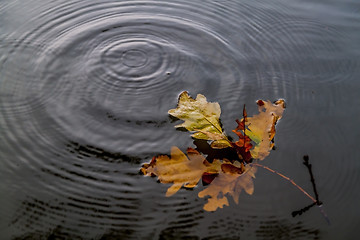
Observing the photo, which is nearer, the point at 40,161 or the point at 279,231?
the point at 279,231

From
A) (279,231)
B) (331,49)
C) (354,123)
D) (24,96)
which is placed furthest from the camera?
(331,49)

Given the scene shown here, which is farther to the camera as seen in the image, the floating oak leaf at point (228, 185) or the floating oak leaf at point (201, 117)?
the floating oak leaf at point (201, 117)

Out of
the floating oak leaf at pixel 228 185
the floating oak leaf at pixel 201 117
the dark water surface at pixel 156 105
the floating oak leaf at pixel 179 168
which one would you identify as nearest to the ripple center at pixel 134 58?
the dark water surface at pixel 156 105

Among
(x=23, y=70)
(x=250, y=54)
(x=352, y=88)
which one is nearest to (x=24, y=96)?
(x=23, y=70)

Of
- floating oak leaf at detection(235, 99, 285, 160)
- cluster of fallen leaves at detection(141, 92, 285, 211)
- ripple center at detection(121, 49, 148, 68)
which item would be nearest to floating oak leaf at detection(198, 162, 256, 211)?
cluster of fallen leaves at detection(141, 92, 285, 211)

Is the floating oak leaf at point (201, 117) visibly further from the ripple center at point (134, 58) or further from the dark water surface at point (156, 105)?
the ripple center at point (134, 58)

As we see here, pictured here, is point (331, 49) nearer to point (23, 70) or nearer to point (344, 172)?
point (344, 172)

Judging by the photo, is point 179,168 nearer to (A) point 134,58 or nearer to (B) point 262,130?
(B) point 262,130
